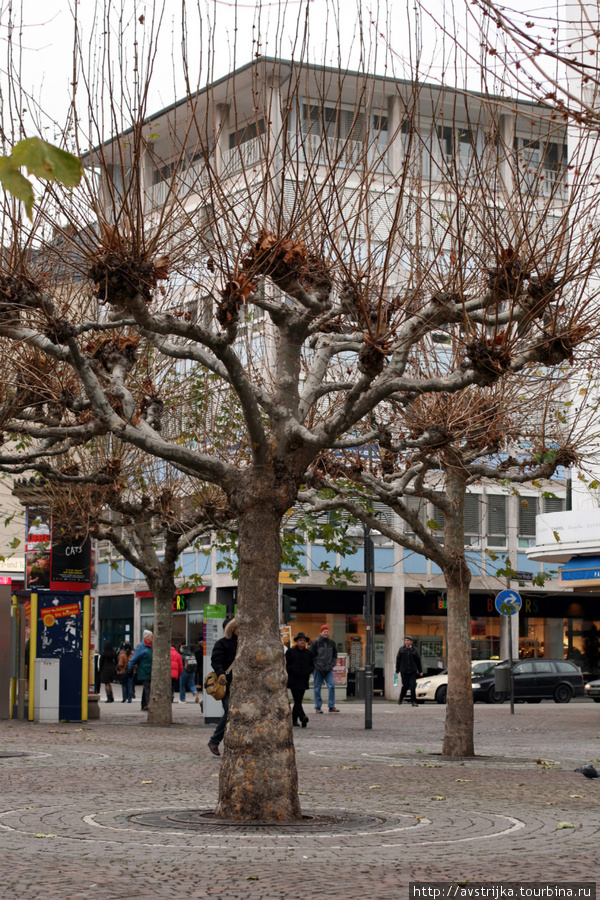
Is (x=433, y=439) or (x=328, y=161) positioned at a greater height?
(x=328, y=161)

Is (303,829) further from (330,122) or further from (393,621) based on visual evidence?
(393,621)

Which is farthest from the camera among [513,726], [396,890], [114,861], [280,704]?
[513,726]

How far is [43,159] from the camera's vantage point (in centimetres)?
312

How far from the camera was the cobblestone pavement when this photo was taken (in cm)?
729

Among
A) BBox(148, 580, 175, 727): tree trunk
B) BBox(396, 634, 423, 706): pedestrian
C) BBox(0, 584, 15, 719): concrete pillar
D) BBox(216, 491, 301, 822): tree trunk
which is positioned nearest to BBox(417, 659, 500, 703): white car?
BBox(396, 634, 423, 706): pedestrian

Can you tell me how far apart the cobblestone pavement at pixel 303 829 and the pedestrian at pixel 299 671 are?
383 cm

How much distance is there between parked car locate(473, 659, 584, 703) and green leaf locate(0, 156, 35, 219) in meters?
35.9

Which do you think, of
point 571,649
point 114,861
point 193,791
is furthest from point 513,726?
point 571,649

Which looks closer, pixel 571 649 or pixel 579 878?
pixel 579 878

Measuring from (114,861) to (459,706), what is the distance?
9509 mm

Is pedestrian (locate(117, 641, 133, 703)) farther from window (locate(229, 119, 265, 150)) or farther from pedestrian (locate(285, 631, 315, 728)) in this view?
window (locate(229, 119, 265, 150))

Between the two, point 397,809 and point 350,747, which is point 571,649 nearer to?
point 350,747

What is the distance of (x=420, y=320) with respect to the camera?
428 inches

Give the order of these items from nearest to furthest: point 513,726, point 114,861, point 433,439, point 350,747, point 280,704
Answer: point 114,861 → point 280,704 → point 433,439 → point 350,747 → point 513,726
